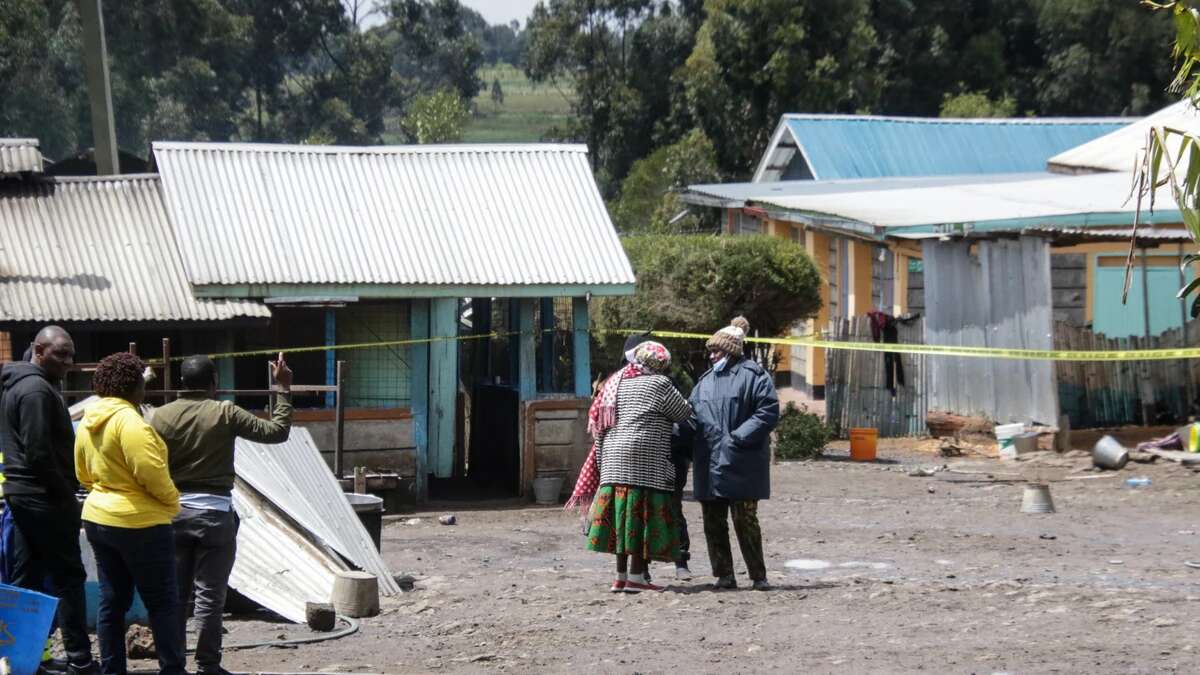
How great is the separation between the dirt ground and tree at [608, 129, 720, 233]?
2302 centimetres

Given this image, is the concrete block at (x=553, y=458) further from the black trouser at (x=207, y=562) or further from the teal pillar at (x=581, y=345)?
the black trouser at (x=207, y=562)

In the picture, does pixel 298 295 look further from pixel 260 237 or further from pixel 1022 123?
pixel 1022 123

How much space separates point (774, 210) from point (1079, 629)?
17.3 meters

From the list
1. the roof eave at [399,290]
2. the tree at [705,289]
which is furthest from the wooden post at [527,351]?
the tree at [705,289]

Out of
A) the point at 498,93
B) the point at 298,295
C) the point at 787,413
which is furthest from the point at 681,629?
the point at 498,93

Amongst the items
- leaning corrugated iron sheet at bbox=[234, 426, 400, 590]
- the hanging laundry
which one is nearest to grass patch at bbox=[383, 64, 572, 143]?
the hanging laundry

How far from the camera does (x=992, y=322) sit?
64.1 ft

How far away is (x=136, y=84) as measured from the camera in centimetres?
5169

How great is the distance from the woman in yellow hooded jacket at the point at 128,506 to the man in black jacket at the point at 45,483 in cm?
19

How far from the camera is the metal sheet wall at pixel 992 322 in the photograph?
61.4 feet

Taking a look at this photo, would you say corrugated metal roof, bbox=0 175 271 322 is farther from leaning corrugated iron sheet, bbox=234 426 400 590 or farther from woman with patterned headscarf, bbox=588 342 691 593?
woman with patterned headscarf, bbox=588 342 691 593

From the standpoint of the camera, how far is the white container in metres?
18.6

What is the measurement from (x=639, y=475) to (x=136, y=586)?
3.92m

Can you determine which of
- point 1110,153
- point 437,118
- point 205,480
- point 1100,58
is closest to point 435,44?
point 437,118
